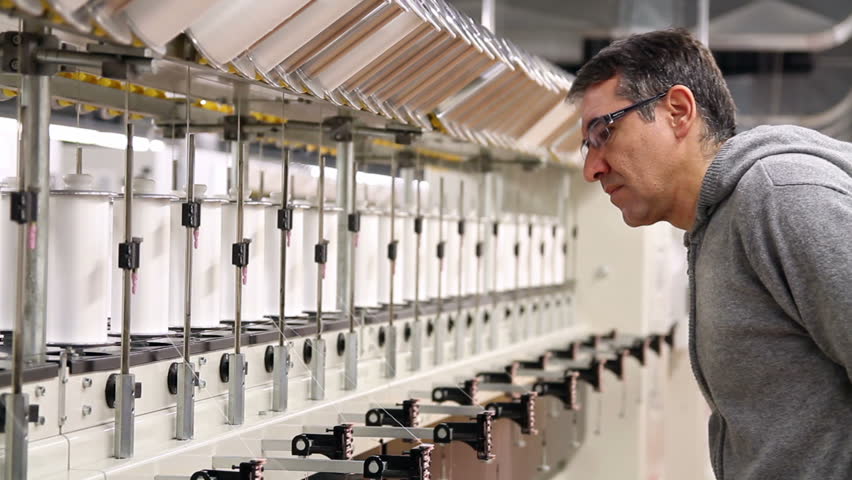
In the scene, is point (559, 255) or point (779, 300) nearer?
point (779, 300)

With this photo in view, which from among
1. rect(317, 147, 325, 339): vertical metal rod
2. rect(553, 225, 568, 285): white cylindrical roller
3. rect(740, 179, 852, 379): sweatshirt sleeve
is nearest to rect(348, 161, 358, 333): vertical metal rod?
rect(317, 147, 325, 339): vertical metal rod

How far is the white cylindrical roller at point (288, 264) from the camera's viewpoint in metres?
2.99

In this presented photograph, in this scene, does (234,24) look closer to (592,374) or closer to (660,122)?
(660,122)

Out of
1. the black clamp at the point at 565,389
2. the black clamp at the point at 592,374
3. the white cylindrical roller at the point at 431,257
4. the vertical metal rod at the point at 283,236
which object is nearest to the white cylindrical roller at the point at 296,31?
the vertical metal rod at the point at 283,236

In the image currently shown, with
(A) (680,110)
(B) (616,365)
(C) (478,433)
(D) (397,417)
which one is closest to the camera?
(A) (680,110)

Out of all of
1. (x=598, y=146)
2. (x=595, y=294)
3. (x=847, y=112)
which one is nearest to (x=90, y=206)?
(x=598, y=146)

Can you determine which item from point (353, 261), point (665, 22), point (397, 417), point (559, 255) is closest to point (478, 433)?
point (397, 417)

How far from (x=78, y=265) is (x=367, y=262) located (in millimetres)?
1438

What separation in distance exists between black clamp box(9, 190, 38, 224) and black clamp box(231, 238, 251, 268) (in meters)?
0.82

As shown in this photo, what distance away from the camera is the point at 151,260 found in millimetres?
2543

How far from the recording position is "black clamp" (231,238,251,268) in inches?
106

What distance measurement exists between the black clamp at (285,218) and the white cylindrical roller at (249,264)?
0.13 feet

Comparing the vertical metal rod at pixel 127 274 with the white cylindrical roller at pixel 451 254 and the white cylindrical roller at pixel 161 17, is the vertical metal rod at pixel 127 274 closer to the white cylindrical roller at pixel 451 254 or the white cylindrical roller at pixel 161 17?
the white cylindrical roller at pixel 161 17

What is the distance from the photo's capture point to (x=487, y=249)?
4957 mm
